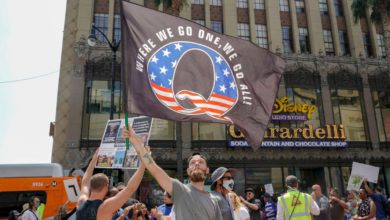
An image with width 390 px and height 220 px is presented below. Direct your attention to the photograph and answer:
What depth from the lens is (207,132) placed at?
23.0m

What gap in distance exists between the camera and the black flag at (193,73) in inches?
184

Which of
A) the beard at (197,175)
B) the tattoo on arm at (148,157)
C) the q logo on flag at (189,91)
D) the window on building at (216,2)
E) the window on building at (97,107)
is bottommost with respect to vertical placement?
the beard at (197,175)

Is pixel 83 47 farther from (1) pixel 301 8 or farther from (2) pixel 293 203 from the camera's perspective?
(2) pixel 293 203

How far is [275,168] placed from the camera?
23078 mm

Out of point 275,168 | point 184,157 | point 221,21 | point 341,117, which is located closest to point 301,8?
point 221,21

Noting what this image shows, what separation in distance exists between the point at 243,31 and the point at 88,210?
987 inches

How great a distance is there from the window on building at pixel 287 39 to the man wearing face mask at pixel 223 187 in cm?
2355

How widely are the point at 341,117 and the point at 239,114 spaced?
2201 cm

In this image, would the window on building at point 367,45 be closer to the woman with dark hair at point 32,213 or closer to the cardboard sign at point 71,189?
the cardboard sign at point 71,189

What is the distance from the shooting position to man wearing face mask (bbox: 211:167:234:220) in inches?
141

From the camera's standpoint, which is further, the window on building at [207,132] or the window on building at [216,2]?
the window on building at [216,2]

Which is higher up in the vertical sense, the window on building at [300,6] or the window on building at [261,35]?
the window on building at [300,6]

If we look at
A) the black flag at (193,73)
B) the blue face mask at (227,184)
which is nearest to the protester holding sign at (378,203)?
the black flag at (193,73)

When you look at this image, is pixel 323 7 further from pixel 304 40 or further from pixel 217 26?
pixel 217 26
